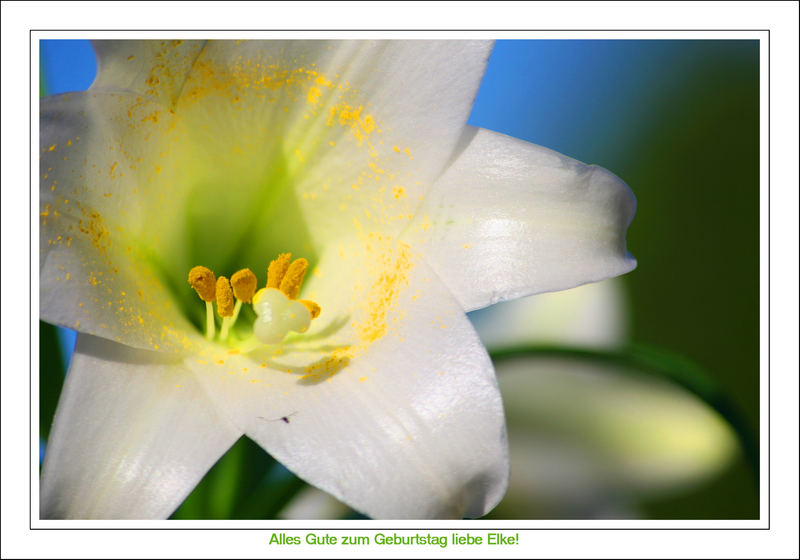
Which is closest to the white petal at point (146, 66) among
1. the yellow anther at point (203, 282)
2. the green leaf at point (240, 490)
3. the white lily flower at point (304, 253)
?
the white lily flower at point (304, 253)

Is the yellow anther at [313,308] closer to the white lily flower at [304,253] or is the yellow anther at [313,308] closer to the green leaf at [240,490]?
the white lily flower at [304,253]

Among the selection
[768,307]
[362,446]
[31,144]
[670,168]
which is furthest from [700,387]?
[31,144]

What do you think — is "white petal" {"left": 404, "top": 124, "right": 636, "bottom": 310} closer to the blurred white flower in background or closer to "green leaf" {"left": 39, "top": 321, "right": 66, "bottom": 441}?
the blurred white flower in background

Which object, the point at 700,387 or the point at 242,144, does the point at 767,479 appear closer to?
the point at 700,387

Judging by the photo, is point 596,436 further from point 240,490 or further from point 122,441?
point 122,441

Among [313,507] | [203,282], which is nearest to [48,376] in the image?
[203,282]

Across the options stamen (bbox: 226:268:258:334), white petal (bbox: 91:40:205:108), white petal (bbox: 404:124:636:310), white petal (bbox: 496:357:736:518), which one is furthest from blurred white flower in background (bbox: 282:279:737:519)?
white petal (bbox: 91:40:205:108)
